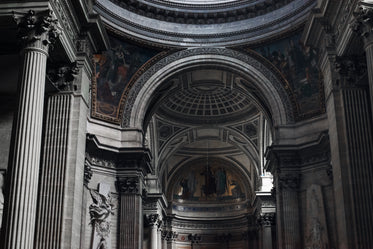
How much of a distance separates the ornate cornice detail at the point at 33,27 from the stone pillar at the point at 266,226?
72.1 ft

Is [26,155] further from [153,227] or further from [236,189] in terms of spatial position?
[236,189]

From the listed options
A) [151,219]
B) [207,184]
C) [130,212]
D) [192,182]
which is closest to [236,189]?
[207,184]

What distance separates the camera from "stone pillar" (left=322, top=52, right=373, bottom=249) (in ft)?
35.3

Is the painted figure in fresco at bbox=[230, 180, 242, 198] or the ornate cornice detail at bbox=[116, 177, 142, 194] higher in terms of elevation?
the painted figure in fresco at bbox=[230, 180, 242, 198]

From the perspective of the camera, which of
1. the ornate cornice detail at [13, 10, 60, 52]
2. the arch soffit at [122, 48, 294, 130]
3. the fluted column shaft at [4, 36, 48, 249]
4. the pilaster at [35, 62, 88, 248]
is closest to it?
the fluted column shaft at [4, 36, 48, 249]

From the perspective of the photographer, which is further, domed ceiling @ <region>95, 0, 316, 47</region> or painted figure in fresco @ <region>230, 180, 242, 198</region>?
painted figure in fresco @ <region>230, 180, 242, 198</region>

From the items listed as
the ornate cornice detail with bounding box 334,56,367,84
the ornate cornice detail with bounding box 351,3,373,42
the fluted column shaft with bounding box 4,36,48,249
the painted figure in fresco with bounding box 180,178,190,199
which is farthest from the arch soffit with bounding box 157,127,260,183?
the ornate cornice detail with bounding box 351,3,373,42

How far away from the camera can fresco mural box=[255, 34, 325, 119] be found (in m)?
22.7

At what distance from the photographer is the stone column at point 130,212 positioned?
2161cm

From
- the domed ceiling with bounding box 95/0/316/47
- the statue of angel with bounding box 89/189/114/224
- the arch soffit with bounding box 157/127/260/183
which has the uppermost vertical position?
the domed ceiling with bounding box 95/0/316/47

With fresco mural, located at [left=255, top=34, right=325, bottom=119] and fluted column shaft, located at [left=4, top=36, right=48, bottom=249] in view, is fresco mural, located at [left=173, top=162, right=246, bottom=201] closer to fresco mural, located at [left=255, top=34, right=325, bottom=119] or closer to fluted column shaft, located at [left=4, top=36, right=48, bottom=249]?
fresco mural, located at [left=255, top=34, right=325, bottom=119]

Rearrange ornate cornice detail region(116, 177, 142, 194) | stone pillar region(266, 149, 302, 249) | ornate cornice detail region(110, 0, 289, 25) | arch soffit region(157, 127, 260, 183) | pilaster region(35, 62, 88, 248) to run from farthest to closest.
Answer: arch soffit region(157, 127, 260, 183) < ornate cornice detail region(110, 0, 289, 25) < ornate cornice detail region(116, 177, 142, 194) < stone pillar region(266, 149, 302, 249) < pilaster region(35, 62, 88, 248)

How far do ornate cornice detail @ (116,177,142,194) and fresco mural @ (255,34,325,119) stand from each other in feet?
26.5

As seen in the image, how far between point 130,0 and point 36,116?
50.0ft
